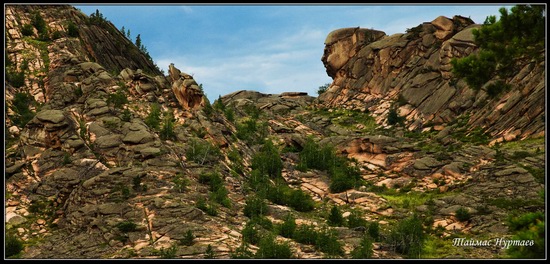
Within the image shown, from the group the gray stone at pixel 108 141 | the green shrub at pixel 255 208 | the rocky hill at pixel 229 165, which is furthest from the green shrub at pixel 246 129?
the green shrub at pixel 255 208

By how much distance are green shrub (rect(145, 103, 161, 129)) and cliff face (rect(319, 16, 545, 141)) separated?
44595 millimetres

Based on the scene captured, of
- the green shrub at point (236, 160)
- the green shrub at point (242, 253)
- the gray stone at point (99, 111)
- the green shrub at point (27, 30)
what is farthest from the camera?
the green shrub at point (27, 30)

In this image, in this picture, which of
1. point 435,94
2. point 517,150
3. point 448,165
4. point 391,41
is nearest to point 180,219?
point 448,165

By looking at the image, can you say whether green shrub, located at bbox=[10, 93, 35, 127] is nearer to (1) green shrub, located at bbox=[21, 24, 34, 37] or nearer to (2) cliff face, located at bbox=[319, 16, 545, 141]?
(1) green shrub, located at bbox=[21, 24, 34, 37]

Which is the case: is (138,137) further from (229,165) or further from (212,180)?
(229,165)

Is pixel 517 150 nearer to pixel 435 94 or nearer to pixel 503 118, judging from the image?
pixel 503 118

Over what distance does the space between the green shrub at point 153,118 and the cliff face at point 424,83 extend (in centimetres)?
4460

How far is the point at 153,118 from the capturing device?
2450 inches

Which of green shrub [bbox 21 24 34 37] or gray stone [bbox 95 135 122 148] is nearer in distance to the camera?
gray stone [bbox 95 135 122 148]

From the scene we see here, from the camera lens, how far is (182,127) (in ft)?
213

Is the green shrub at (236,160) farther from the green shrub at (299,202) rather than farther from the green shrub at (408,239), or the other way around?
the green shrub at (408,239)

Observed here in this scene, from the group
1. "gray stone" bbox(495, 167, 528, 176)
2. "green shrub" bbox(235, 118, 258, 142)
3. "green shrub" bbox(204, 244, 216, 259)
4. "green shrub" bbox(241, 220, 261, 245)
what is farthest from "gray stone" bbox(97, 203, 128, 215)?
"gray stone" bbox(495, 167, 528, 176)

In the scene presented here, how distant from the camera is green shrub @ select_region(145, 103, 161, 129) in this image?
201 ft

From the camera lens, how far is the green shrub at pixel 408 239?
4341cm
